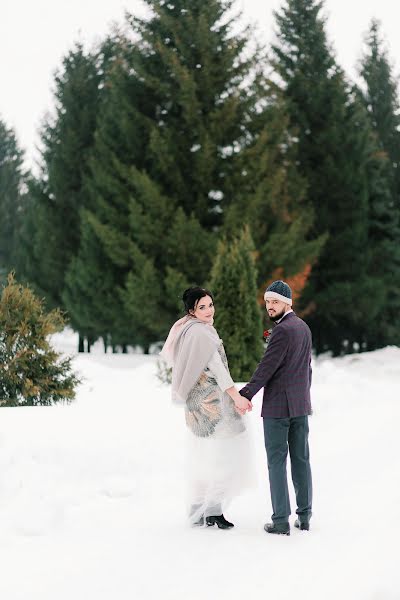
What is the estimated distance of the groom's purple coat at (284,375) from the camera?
17.9 ft

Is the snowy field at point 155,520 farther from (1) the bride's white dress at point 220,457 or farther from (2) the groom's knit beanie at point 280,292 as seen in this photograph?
(2) the groom's knit beanie at point 280,292

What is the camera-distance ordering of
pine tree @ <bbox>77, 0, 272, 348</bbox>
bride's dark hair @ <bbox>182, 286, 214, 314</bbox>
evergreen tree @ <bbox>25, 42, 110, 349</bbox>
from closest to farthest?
bride's dark hair @ <bbox>182, 286, 214, 314</bbox>
pine tree @ <bbox>77, 0, 272, 348</bbox>
evergreen tree @ <bbox>25, 42, 110, 349</bbox>

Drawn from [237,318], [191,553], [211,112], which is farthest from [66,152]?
[191,553]

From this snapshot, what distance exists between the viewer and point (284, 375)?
18.1ft

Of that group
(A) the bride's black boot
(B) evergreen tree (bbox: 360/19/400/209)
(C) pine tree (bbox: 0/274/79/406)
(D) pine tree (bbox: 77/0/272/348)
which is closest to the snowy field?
(A) the bride's black boot

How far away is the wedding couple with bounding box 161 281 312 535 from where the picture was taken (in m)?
5.49

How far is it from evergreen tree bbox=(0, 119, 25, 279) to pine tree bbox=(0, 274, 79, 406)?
2925cm

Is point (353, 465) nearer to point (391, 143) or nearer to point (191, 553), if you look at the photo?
point (191, 553)

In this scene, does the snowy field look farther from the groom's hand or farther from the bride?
the groom's hand

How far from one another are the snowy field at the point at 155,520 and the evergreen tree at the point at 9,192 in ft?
102

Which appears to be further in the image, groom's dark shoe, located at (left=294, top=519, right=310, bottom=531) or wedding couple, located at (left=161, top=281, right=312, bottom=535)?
groom's dark shoe, located at (left=294, top=519, right=310, bottom=531)

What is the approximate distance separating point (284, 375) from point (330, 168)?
2303 centimetres

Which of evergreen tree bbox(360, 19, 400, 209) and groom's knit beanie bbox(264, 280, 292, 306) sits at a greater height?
evergreen tree bbox(360, 19, 400, 209)

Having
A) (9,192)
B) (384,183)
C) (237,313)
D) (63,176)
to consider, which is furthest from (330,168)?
(9,192)
